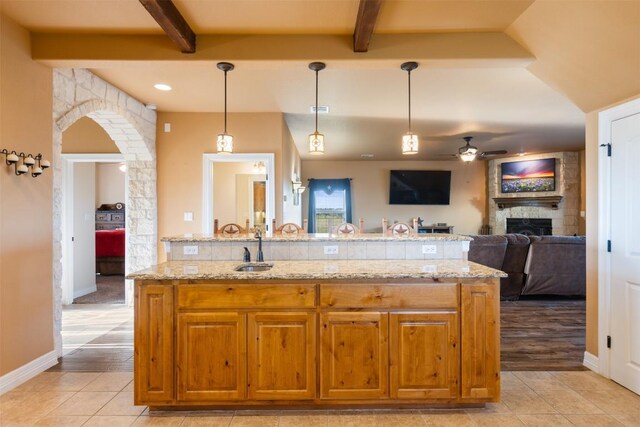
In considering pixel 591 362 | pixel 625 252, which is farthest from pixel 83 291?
pixel 625 252

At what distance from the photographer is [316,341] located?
221cm

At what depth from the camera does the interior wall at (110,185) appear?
946cm

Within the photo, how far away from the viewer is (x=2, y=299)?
8.23 feet

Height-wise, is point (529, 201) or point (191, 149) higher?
point (191, 149)

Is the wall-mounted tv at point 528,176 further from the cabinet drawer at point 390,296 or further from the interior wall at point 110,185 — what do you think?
the interior wall at point 110,185

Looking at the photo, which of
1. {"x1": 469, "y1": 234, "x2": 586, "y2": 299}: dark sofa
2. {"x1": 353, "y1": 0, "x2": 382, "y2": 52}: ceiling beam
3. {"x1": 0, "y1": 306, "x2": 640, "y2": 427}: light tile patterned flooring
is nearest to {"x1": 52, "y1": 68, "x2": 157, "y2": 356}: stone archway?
{"x1": 0, "y1": 306, "x2": 640, "y2": 427}: light tile patterned flooring

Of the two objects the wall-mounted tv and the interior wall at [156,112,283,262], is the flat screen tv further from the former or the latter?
the interior wall at [156,112,283,262]

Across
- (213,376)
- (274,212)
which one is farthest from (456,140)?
(213,376)

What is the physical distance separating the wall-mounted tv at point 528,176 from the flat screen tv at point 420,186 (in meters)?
1.41

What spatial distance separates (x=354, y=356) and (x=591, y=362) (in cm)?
216

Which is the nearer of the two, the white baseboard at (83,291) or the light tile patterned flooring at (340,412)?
the light tile patterned flooring at (340,412)

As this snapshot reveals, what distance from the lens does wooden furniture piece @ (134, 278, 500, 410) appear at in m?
2.20

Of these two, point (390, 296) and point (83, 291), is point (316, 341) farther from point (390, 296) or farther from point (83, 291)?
point (83, 291)

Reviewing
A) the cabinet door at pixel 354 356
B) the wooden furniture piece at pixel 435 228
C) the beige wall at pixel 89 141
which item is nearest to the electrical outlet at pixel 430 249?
the cabinet door at pixel 354 356
